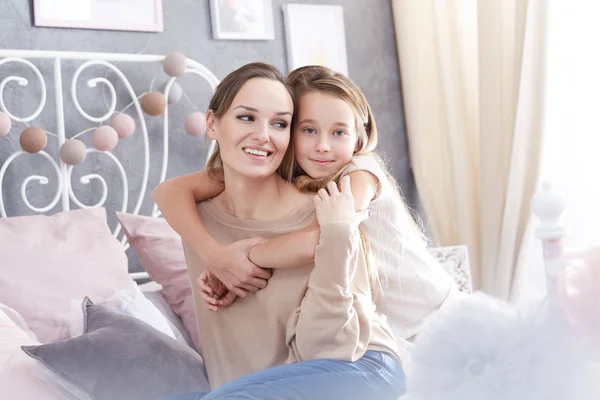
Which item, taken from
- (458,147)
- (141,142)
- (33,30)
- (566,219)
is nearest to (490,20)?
(458,147)

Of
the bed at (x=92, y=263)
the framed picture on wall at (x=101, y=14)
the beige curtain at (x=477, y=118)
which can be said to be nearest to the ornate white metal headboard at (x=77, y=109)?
the bed at (x=92, y=263)

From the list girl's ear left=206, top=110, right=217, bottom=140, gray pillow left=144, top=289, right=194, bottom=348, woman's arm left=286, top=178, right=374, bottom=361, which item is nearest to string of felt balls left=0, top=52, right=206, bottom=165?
gray pillow left=144, top=289, right=194, bottom=348

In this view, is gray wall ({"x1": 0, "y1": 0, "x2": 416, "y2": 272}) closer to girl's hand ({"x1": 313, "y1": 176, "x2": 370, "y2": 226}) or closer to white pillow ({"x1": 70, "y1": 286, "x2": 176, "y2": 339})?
white pillow ({"x1": 70, "y1": 286, "x2": 176, "y2": 339})

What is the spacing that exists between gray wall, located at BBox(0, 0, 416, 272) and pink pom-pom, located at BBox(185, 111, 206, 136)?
13 centimetres

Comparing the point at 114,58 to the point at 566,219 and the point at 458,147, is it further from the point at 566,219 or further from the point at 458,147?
the point at 566,219

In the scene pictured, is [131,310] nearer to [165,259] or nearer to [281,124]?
[165,259]

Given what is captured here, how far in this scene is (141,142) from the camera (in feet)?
9.11

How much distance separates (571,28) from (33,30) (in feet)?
6.42

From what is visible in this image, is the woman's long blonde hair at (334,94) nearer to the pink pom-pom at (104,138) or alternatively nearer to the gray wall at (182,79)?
the gray wall at (182,79)

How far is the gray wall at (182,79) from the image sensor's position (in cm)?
254

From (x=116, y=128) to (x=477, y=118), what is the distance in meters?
1.57

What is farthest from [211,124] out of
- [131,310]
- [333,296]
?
[131,310]

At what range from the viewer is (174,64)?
2684mm

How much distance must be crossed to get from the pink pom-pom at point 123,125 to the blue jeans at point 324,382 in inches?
60.5
